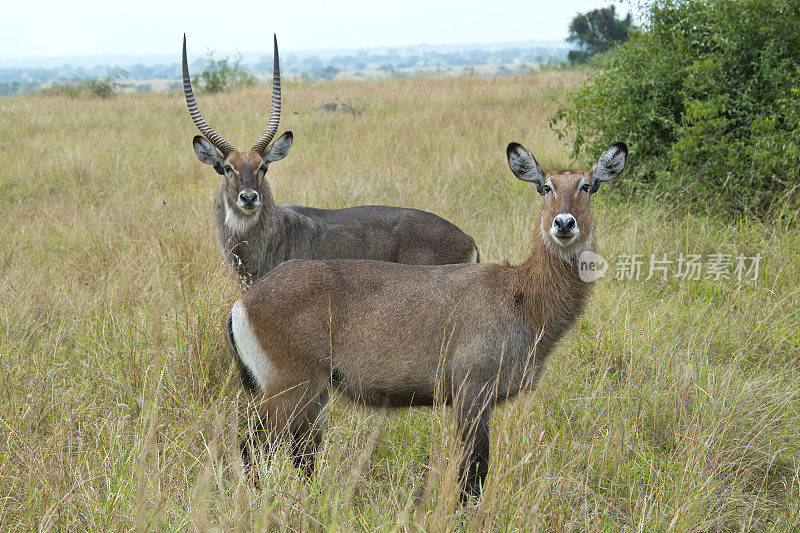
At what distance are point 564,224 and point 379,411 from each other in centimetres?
110

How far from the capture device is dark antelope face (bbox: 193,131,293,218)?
4195 millimetres

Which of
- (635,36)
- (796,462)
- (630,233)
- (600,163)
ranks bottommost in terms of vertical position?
(796,462)

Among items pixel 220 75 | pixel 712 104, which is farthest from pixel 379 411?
pixel 220 75

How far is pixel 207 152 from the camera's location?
4.38 meters

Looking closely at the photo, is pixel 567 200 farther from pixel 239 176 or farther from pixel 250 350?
pixel 239 176

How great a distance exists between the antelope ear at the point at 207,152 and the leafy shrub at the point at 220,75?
1395 cm

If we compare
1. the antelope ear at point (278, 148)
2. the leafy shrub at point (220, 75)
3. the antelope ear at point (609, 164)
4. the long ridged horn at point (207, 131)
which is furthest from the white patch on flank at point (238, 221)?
the leafy shrub at point (220, 75)

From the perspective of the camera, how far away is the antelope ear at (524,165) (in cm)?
316

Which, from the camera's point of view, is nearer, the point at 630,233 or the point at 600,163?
the point at 600,163

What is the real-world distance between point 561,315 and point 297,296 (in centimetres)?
111

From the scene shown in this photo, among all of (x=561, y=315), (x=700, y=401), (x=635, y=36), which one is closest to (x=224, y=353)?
(x=561, y=315)

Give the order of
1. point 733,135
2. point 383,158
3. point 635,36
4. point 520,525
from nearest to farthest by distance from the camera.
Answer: point 520,525 → point 733,135 → point 635,36 → point 383,158

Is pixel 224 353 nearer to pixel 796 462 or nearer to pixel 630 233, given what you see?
pixel 796 462

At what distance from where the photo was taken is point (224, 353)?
352 centimetres
